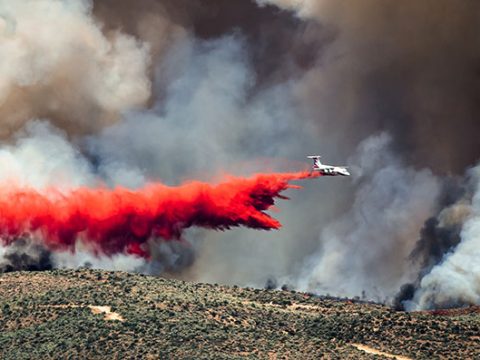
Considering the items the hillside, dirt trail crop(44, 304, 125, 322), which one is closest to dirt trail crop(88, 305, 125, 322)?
dirt trail crop(44, 304, 125, 322)

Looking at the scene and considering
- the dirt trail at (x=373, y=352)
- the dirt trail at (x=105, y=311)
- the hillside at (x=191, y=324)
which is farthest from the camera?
the dirt trail at (x=105, y=311)

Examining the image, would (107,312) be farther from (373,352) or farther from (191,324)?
(373,352)

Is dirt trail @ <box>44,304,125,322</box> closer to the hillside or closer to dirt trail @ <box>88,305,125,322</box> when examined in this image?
dirt trail @ <box>88,305,125,322</box>

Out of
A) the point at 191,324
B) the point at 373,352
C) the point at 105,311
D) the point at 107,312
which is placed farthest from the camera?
the point at 105,311

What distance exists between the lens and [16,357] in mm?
129750

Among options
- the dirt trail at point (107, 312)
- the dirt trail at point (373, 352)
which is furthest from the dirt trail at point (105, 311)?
the dirt trail at point (373, 352)

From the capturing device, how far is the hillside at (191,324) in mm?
131250

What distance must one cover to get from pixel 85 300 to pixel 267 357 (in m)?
27.7

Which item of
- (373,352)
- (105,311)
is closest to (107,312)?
(105,311)

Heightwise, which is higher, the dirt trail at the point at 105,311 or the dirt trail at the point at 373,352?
the dirt trail at the point at 105,311

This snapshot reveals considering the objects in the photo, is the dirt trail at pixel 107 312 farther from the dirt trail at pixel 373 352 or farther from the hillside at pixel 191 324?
the dirt trail at pixel 373 352

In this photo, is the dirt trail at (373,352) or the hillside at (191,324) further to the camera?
the dirt trail at (373,352)

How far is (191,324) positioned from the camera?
13838cm

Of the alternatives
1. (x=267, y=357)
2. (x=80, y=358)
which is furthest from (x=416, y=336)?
(x=80, y=358)
